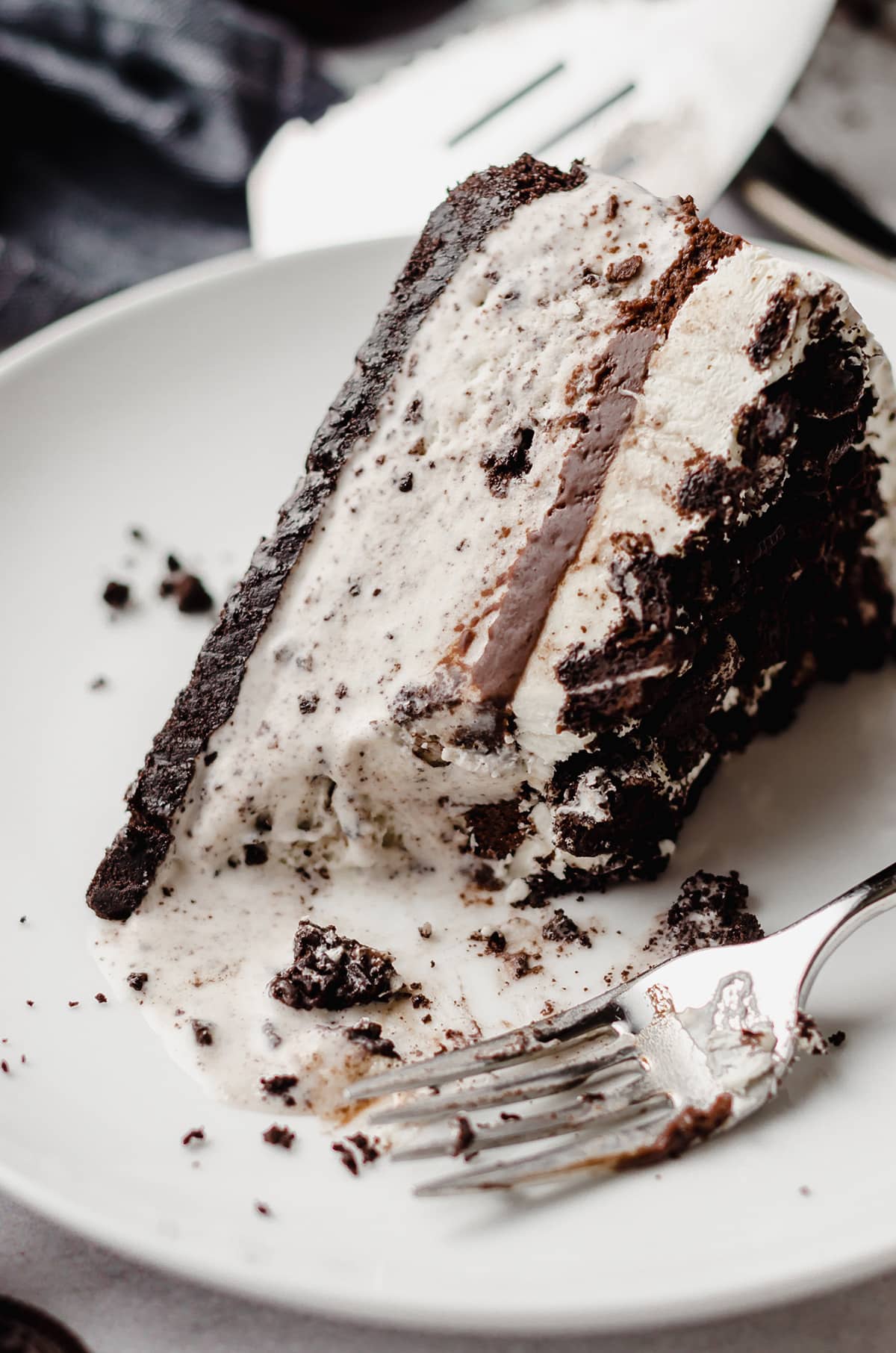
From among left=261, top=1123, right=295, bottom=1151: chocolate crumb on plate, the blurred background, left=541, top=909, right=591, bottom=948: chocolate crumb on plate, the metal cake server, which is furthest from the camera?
the blurred background

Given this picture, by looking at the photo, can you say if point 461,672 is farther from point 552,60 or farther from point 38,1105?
point 552,60

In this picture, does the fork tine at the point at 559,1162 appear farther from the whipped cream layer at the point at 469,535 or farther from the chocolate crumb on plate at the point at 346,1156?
the whipped cream layer at the point at 469,535

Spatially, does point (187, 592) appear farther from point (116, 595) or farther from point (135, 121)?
point (135, 121)

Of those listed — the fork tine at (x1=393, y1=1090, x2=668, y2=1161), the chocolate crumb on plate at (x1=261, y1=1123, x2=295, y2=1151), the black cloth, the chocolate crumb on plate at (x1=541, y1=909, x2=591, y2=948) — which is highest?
the black cloth

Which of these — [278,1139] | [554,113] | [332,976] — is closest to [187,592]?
[332,976]

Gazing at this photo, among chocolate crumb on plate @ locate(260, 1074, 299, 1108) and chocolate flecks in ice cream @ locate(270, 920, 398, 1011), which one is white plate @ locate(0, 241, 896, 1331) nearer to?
chocolate crumb on plate @ locate(260, 1074, 299, 1108)

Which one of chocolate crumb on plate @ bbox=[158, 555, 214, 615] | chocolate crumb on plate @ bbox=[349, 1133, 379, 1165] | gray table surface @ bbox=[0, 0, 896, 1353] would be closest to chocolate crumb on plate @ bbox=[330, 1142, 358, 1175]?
chocolate crumb on plate @ bbox=[349, 1133, 379, 1165]
